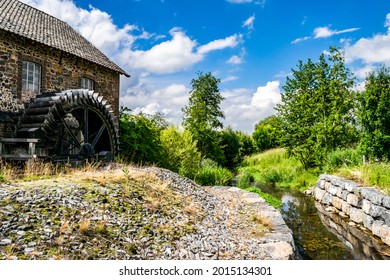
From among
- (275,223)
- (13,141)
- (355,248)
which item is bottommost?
(355,248)

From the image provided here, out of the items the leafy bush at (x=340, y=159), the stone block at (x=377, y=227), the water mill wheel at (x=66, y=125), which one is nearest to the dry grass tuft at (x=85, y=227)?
the water mill wheel at (x=66, y=125)

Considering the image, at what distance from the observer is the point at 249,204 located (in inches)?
324

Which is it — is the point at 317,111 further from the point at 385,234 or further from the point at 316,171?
the point at 385,234

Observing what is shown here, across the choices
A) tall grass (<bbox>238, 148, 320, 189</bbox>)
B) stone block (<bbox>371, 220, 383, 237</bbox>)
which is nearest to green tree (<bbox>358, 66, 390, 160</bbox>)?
stone block (<bbox>371, 220, 383, 237</bbox>)

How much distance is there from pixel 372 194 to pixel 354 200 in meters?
1.17

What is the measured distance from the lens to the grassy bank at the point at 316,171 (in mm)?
8695

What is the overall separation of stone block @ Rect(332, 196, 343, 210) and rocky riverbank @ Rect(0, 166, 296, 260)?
3.95 meters

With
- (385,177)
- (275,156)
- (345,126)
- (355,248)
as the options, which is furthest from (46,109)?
(275,156)

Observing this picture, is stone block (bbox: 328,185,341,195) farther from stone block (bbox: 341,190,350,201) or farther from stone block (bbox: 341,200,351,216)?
stone block (bbox: 341,200,351,216)

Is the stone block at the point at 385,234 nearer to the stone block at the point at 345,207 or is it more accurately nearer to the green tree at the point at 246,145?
the stone block at the point at 345,207

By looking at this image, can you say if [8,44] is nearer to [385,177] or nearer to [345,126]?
[385,177]

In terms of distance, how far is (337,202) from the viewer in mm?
10055

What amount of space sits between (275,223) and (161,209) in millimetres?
2442

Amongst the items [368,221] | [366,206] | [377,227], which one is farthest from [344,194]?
[377,227]
